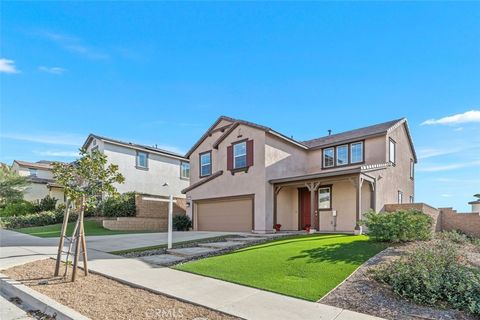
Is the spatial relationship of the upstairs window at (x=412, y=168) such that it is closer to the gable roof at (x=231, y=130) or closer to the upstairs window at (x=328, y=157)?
the upstairs window at (x=328, y=157)

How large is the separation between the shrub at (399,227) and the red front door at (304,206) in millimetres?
7214

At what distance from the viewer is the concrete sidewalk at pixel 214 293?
5.49 metres

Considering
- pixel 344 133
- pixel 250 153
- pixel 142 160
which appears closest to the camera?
pixel 250 153

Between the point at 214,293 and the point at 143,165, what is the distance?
2400cm

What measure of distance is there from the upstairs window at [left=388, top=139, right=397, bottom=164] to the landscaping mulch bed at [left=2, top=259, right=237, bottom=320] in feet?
51.5

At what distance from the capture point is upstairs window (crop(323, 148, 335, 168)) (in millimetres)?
19683

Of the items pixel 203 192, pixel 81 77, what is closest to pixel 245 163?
pixel 203 192

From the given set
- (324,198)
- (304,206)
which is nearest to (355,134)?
(324,198)

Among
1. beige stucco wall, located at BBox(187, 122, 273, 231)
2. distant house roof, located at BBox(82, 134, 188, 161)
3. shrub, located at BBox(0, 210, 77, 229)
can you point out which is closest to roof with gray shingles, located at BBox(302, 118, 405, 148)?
beige stucco wall, located at BBox(187, 122, 273, 231)

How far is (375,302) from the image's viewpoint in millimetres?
6023

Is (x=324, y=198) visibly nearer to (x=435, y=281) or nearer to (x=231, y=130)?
(x=231, y=130)

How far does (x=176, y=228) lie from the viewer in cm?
2248

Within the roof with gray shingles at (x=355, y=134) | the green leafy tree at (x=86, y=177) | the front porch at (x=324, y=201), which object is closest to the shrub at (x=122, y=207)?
the front porch at (x=324, y=201)

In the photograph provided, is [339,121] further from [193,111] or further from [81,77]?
[81,77]
